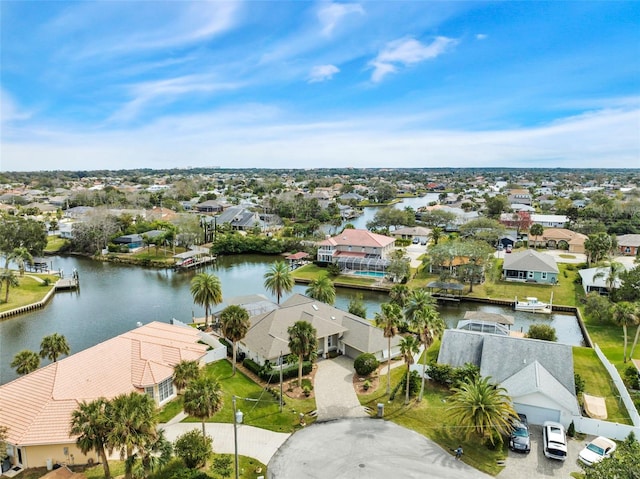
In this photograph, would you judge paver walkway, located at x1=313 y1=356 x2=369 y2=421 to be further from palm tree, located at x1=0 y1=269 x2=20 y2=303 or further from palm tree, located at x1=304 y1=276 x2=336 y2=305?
palm tree, located at x1=0 y1=269 x2=20 y2=303

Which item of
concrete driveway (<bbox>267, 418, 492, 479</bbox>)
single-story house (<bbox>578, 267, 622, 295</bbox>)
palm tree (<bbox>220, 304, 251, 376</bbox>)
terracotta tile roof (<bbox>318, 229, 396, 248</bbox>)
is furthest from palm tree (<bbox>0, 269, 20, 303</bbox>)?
single-story house (<bbox>578, 267, 622, 295</bbox>)

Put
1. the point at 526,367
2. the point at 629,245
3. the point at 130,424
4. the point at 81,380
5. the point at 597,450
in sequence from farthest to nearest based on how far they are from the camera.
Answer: the point at 629,245 → the point at 526,367 → the point at 81,380 → the point at 597,450 → the point at 130,424

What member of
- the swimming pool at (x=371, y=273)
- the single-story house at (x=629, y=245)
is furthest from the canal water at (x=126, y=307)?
the single-story house at (x=629, y=245)

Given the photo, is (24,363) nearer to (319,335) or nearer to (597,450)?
(319,335)

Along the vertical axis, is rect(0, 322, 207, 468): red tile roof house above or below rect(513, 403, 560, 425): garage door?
Answer: above

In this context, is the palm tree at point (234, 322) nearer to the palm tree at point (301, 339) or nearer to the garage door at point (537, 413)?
the palm tree at point (301, 339)

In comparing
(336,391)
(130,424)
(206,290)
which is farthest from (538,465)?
(206,290)
